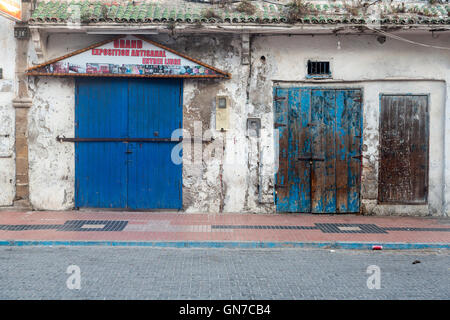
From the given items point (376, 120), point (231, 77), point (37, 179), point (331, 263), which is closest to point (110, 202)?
point (37, 179)

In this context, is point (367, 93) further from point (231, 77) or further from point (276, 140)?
point (231, 77)

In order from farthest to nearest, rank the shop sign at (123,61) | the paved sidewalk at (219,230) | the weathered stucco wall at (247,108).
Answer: the weathered stucco wall at (247,108), the shop sign at (123,61), the paved sidewalk at (219,230)

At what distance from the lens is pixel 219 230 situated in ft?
28.9

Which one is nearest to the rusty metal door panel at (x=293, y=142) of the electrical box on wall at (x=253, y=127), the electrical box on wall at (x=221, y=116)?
the electrical box on wall at (x=253, y=127)

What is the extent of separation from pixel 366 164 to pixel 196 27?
4928 millimetres

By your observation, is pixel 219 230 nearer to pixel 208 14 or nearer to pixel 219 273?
pixel 219 273

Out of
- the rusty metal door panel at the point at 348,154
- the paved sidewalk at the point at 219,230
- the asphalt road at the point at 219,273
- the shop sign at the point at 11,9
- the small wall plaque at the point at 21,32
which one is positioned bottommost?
the asphalt road at the point at 219,273

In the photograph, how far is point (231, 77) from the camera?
34.3 feet

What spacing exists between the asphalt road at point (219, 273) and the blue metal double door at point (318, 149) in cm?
283

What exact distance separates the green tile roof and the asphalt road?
15.9ft

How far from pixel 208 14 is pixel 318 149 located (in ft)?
12.7

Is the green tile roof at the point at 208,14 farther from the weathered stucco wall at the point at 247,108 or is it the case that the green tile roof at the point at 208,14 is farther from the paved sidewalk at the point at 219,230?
the paved sidewalk at the point at 219,230

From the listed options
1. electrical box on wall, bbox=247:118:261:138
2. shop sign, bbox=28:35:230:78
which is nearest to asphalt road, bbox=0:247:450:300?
electrical box on wall, bbox=247:118:261:138

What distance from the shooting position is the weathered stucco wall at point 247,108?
10383mm
